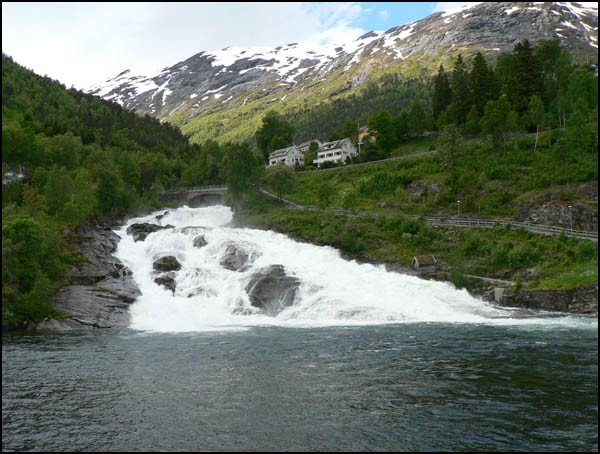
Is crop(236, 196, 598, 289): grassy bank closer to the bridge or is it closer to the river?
the river

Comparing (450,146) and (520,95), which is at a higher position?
(520,95)

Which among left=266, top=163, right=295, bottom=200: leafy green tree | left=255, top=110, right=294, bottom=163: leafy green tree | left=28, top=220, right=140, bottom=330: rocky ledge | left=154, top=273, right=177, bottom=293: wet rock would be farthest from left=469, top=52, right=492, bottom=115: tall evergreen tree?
left=28, top=220, right=140, bottom=330: rocky ledge

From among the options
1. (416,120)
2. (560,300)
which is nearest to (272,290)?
(560,300)

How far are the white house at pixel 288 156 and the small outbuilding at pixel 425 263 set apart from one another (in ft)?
261

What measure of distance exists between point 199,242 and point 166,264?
7724 mm

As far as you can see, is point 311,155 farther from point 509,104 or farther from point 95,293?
point 95,293

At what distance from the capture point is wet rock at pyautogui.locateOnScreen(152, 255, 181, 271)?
190 ft

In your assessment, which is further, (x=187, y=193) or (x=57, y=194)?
(x=187, y=193)

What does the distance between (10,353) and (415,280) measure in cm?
4073

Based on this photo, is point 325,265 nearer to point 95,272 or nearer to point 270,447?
point 95,272

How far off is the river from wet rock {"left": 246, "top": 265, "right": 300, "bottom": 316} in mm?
871

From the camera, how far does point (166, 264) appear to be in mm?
58125

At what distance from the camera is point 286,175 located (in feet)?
308

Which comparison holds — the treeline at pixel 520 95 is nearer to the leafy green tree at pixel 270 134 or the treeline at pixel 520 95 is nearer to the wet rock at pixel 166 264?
the leafy green tree at pixel 270 134
